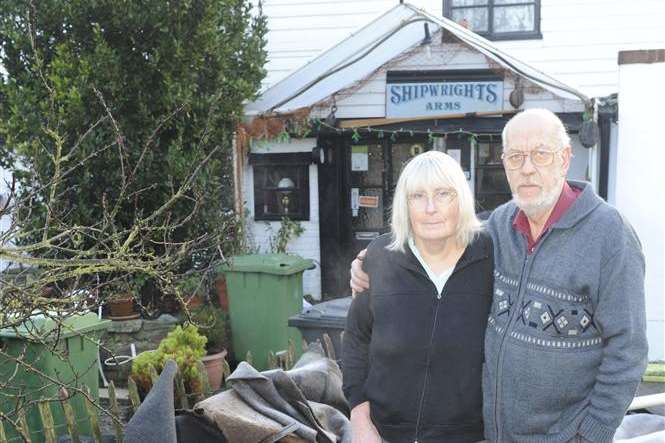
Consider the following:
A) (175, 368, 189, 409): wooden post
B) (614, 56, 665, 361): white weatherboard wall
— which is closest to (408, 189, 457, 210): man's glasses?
(175, 368, 189, 409): wooden post

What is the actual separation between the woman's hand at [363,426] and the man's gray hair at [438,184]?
640 millimetres

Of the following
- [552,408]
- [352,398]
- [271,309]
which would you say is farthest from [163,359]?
[552,408]

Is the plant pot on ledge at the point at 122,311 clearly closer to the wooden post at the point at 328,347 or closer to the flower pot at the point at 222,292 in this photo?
the flower pot at the point at 222,292

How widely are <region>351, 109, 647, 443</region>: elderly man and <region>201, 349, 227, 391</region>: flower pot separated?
400 centimetres

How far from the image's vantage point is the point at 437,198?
2.34m

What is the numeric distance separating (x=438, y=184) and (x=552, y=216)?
0.41 meters

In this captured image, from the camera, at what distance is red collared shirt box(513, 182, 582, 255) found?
2176 millimetres

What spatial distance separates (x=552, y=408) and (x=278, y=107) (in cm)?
591

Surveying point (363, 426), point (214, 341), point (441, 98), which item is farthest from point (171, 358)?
point (441, 98)

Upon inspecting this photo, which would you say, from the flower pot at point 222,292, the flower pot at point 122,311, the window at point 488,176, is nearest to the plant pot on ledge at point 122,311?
the flower pot at point 122,311

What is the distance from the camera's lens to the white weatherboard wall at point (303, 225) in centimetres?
850

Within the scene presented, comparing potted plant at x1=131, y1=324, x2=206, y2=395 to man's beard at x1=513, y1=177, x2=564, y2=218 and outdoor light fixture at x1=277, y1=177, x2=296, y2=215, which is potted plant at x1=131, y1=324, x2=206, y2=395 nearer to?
man's beard at x1=513, y1=177, x2=564, y2=218

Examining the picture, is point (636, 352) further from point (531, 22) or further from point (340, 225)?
point (531, 22)

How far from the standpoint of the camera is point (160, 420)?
2.75 m
